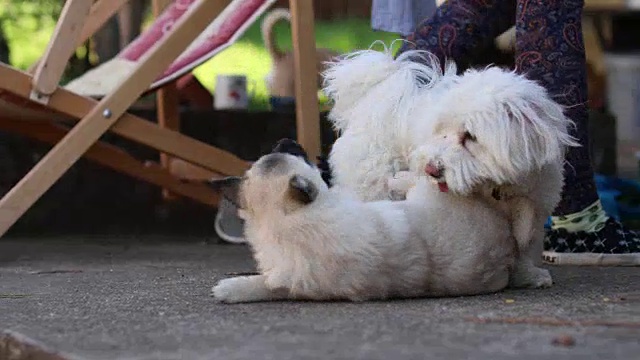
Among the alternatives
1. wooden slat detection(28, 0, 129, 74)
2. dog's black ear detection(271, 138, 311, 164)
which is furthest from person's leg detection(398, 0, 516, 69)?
wooden slat detection(28, 0, 129, 74)

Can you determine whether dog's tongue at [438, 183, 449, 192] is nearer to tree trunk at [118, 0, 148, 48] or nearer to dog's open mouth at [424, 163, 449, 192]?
dog's open mouth at [424, 163, 449, 192]

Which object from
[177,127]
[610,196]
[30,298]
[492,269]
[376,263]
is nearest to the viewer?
[376,263]

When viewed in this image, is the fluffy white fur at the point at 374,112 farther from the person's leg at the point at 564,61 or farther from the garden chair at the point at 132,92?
the garden chair at the point at 132,92

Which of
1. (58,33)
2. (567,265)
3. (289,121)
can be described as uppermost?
(58,33)

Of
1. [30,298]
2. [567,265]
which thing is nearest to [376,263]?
[30,298]

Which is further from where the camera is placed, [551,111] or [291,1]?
[291,1]

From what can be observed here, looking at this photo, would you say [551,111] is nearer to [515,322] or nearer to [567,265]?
[515,322]

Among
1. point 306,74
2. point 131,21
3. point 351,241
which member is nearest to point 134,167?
point 306,74

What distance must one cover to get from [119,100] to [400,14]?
110 centimetres

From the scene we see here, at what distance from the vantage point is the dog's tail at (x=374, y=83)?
348 centimetres

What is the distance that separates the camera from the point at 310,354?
2359mm

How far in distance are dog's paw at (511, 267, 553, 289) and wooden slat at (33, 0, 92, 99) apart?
1.91 metres

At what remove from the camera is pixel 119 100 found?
4.41m

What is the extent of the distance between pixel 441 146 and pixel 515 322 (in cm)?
56
